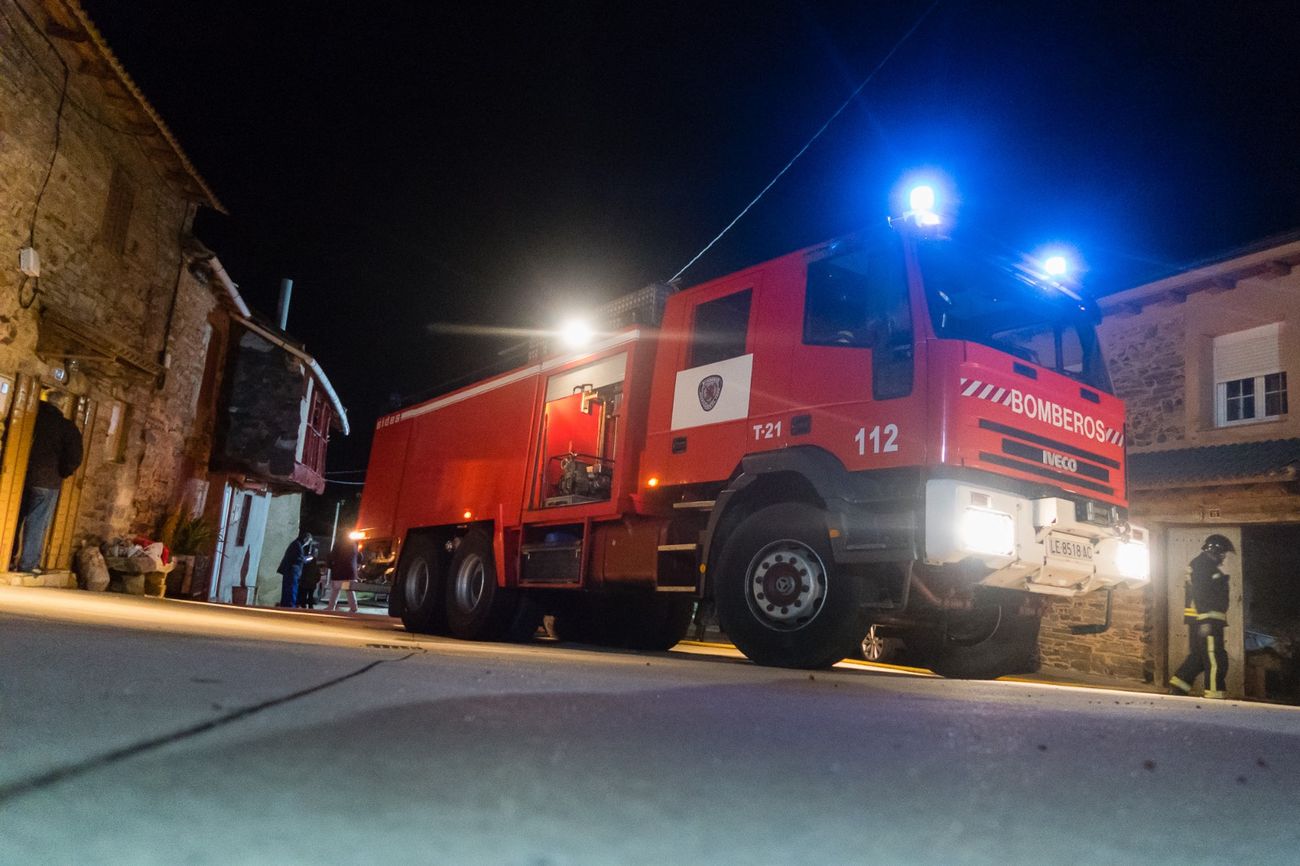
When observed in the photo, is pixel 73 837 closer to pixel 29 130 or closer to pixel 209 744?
pixel 209 744

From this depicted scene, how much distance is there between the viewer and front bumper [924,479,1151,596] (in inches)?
182

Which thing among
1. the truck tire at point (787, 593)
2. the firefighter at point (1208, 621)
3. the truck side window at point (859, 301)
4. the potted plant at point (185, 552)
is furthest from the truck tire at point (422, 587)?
the firefighter at point (1208, 621)

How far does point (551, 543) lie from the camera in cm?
736

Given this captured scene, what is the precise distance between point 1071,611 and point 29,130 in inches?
577

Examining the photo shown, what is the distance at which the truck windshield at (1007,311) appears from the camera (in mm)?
5277

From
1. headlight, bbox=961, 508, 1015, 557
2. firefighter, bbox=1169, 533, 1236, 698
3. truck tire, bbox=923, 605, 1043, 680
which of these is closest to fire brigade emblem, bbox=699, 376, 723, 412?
headlight, bbox=961, 508, 1015, 557

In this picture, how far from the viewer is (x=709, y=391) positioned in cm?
625

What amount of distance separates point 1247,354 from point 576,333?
30.6 ft

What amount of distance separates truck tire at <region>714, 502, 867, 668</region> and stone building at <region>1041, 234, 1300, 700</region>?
790 centimetres

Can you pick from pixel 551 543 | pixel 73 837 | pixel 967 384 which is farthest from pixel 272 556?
pixel 73 837

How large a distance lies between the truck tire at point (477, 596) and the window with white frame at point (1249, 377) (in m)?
10.1

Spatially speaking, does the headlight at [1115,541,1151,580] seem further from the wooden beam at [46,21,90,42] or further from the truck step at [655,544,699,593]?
the wooden beam at [46,21,90,42]

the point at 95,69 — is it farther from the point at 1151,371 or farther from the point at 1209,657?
the point at 1209,657

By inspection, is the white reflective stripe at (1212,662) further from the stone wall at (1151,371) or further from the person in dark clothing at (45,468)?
the person in dark clothing at (45,468)
